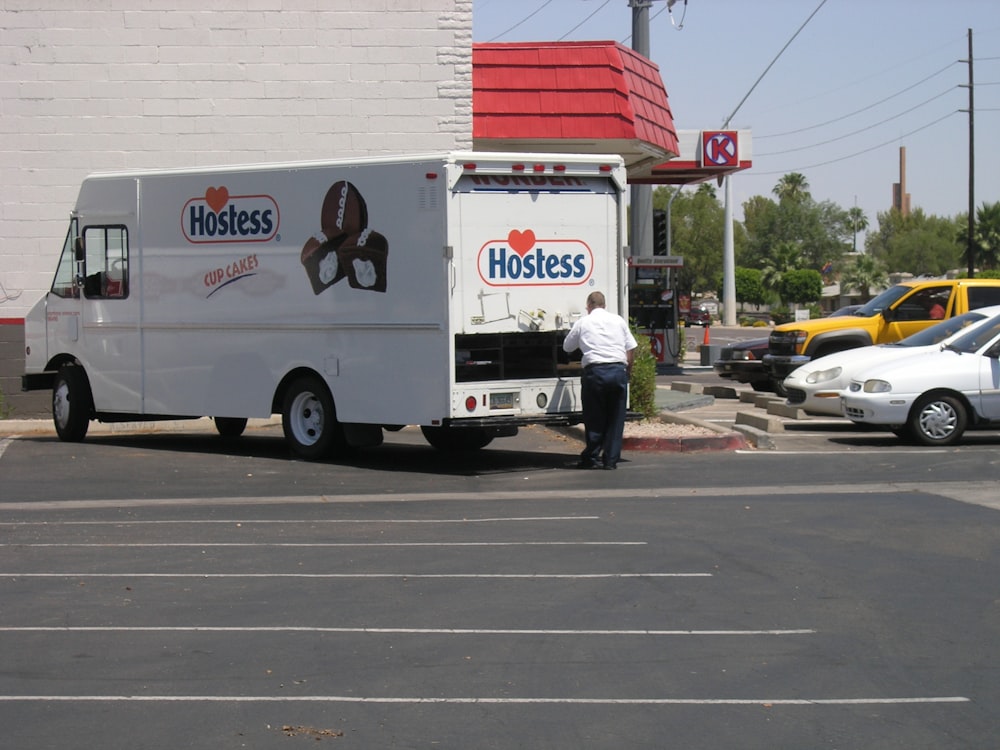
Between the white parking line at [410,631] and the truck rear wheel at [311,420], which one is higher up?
the truck rear wheel at [311,420]

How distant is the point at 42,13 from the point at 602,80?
839 cm

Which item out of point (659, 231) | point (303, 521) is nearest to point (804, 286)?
point (659, 231)

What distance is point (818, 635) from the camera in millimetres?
6820

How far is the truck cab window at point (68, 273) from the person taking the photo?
52.4 ft

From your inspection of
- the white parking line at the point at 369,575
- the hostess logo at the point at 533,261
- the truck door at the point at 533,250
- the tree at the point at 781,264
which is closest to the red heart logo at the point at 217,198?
the truck door at the point at 533,250

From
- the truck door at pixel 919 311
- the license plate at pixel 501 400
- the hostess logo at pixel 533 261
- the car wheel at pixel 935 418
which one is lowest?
the car wheel at pixel 935 418

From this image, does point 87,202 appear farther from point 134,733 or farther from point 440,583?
point 134,733

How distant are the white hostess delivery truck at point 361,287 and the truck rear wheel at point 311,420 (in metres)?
0.02

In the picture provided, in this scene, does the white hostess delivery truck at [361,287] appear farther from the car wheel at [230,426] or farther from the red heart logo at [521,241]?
the car wheel at [230,426]

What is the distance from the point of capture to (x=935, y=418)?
15.3m

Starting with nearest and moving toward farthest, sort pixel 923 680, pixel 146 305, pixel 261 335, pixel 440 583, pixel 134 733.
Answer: pixel 134 733 < pixel 923 680 < pixel 440 583 < pixel 261 335 < pixel 146 305

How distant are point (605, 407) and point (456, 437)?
2405mm

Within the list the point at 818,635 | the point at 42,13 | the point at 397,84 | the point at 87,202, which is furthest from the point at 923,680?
the point at 42,13

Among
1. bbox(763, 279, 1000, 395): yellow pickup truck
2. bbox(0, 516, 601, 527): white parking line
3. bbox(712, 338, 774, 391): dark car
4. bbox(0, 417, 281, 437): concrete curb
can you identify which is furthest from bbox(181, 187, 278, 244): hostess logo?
bbox(712, 338, 774, 391): dark car
